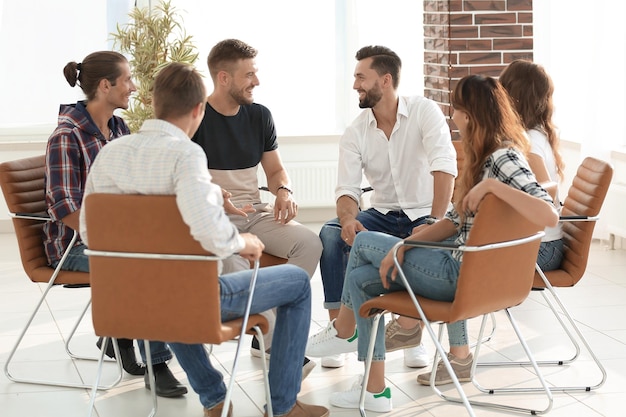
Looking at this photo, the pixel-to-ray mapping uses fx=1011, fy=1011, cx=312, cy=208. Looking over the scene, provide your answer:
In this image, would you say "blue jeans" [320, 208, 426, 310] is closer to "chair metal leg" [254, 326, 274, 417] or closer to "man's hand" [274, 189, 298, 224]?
"man's hand" [274, 189, 298, 224]

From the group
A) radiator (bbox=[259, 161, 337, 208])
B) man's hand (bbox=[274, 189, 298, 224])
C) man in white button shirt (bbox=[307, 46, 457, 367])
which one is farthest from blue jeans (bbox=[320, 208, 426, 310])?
radiator (bbox=[259, 161, 337, 208])

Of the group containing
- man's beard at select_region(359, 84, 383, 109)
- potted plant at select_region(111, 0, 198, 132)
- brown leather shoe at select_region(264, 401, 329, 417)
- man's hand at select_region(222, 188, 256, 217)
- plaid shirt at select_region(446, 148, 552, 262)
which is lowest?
brown leather shoe at select_region(264, 401, 329, 417)

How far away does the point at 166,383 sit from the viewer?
3.99 metres

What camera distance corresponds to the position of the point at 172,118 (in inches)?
125

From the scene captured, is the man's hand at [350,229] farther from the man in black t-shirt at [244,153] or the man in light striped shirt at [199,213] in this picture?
the man in light striped shirt at [199,213]

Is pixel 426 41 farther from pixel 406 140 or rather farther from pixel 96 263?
pixel 96 263

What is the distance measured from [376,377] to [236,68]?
1.53 meters

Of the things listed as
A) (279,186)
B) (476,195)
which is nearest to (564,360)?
(476,195)

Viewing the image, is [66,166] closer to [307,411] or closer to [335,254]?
[335,254]

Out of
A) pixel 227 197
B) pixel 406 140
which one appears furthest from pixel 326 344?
pixel 406 140

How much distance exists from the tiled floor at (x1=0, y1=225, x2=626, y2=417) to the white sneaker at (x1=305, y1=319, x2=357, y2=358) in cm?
14

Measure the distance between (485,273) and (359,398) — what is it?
82 cm

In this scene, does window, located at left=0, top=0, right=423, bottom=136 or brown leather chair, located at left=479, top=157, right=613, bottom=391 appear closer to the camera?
brown leather chair, located at left=479, top=157, right=613, bottom=391

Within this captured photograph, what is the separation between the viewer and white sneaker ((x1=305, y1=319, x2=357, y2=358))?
4.01 meters
